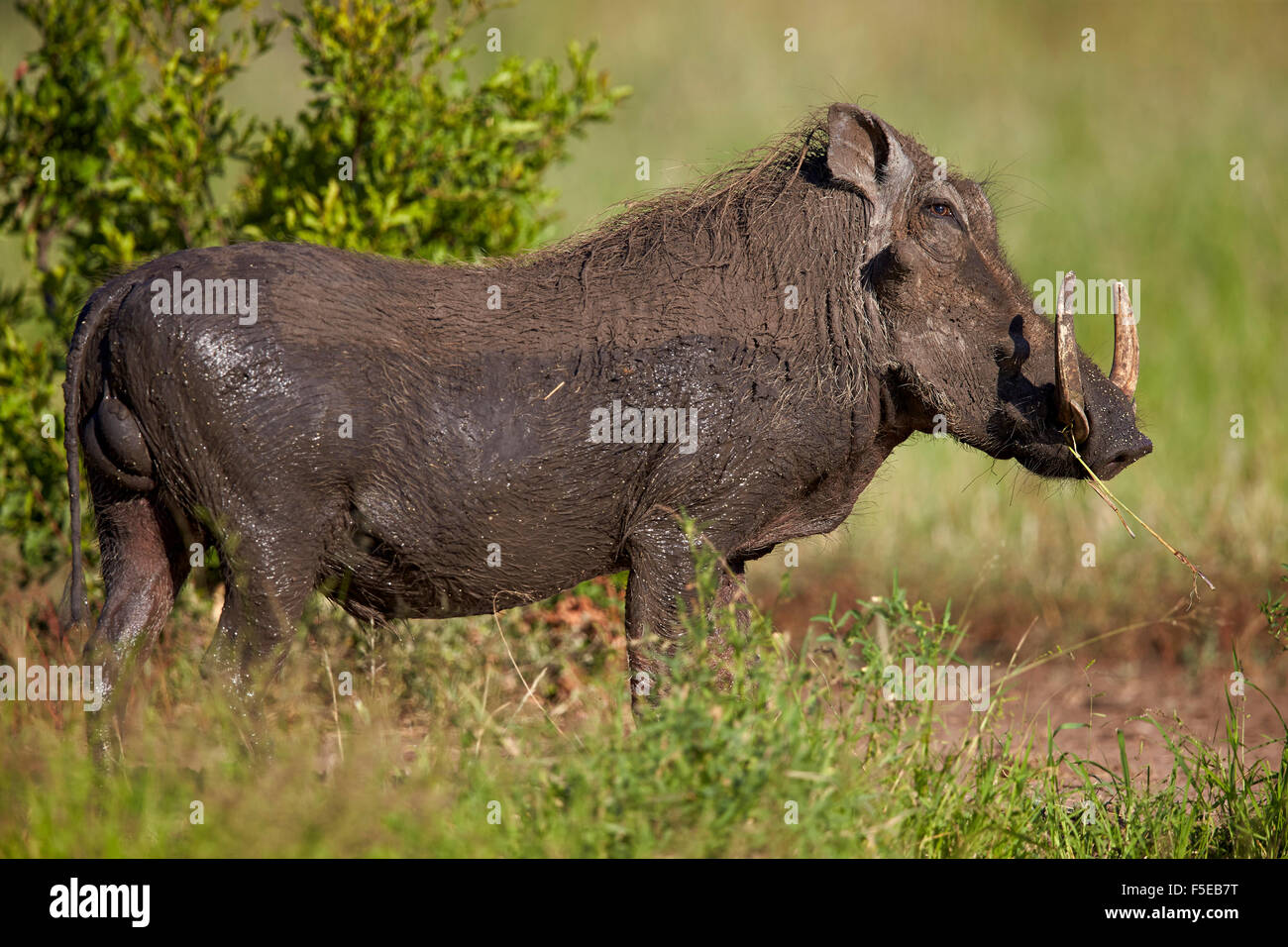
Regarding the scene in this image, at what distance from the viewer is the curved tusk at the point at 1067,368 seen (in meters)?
3.77

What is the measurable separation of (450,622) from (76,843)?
9.05 feet

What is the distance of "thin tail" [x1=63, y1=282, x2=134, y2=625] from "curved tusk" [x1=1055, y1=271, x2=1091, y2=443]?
263 centimetres

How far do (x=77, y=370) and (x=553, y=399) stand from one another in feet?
4.40

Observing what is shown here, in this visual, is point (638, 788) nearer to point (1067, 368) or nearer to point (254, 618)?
point (254, 618)

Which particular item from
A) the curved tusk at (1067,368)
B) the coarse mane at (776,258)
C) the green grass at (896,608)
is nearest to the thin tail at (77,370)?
the green grass at (896,608)

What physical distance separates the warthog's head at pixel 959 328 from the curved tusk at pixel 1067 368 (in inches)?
1.0

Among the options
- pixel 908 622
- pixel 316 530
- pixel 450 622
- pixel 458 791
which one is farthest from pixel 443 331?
pixel 450 622

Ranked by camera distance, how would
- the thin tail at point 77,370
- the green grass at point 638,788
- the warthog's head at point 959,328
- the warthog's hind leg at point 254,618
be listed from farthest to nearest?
the warthog's head at point 959,328 → the thin tail at point 77,370 → the warthog's hind leg at point 254,618 → the green grass at point 638,788

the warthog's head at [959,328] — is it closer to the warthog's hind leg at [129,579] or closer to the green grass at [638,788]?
the green grass at [638,788]

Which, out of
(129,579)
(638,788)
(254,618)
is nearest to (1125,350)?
(638,788)

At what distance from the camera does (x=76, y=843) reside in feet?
10.1

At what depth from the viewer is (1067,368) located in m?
3.81

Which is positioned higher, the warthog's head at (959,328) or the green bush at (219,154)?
the green bush at (219,154)
